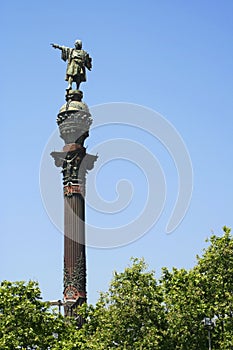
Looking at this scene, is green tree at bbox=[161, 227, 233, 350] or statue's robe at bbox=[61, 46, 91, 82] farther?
statue's robe at bbox=[61, 46, 91, 82]

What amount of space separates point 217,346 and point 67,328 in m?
12.2

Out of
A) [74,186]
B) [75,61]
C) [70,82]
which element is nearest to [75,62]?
[75,61]

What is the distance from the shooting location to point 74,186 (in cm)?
6438

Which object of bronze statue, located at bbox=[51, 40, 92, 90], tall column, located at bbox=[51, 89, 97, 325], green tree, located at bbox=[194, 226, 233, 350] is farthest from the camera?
bronze statue, located at bbox=[51, 40, 92, 90]

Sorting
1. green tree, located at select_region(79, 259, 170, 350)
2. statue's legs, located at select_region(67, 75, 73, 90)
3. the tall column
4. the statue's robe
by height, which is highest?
the statue's robe

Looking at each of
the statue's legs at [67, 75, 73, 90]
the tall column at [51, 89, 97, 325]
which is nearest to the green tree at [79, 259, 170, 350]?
the tall column at [51, 89, 97, 325]

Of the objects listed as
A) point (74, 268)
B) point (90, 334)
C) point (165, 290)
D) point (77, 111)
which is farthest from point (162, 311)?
point (77, 111)

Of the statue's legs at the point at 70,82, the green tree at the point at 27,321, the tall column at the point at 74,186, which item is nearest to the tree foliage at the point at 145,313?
the green tree at the point at 27,321

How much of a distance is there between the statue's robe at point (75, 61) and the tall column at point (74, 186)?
1781 millimetres

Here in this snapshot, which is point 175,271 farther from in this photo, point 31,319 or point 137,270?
point 31,319

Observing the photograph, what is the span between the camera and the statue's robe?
68.8 metres

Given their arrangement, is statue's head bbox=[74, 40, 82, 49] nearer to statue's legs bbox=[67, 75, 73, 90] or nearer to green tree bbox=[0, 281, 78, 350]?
statue's legs bbox=[67, 75, 73, 90]

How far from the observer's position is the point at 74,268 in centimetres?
6088

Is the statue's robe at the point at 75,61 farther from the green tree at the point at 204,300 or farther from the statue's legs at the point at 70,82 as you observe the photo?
the green tree at the point at 204,300
